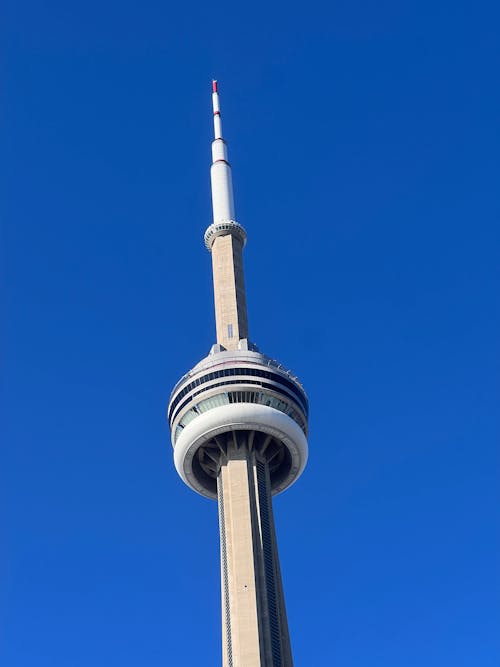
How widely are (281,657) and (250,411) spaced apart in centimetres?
2359

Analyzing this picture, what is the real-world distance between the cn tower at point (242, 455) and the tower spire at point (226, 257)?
17 cm

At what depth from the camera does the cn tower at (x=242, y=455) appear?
97062mm

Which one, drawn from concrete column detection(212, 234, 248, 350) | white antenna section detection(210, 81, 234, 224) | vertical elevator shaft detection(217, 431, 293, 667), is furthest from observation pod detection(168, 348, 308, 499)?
white antenna section detection(210, 81, 234, 224)

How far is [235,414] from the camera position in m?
105

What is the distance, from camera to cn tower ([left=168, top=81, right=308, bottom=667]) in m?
97.1

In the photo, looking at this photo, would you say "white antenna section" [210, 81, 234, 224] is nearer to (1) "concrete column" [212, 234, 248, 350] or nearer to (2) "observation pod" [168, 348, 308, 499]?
(1) "concrete column" [212, 234, 248, 350]

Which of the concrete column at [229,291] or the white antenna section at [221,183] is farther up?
the white antenna section at [221,183]

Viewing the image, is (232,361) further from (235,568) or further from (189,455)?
(235,568)

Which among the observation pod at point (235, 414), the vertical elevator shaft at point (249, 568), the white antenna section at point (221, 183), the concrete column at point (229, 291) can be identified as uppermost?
the white antenna section at point (221, 183)

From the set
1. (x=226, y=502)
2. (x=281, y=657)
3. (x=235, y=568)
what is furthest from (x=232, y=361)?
(x=281, y=657)

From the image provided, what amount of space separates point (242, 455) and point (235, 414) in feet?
15.0

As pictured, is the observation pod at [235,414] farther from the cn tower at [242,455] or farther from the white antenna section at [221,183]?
the white antenna section at [221,183]

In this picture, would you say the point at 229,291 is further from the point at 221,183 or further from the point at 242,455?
the point at 242,455

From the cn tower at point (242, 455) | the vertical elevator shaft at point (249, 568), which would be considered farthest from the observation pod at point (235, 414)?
the vertical elevator shaft at point (249, 568)
